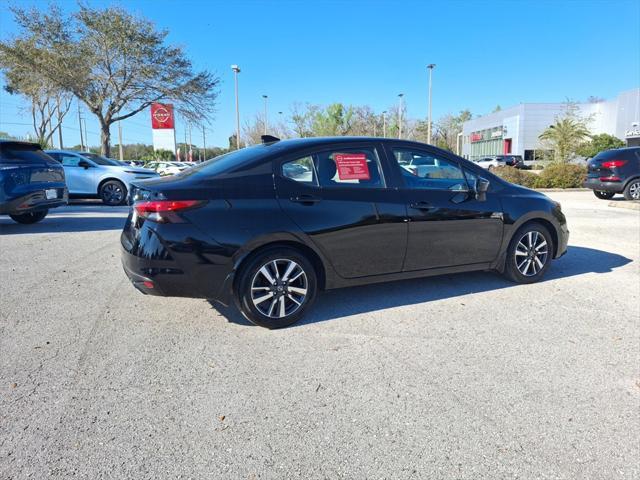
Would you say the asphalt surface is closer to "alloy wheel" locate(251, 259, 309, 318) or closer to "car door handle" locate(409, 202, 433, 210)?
"alloy wheel" locate(251, 259, 309, 318)

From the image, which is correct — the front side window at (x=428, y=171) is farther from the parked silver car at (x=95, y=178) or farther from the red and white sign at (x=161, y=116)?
the red and white sign at (x=161, y=116)

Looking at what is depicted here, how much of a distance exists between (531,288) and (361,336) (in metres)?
2.38

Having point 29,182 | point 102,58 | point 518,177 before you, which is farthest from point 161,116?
point 29,182

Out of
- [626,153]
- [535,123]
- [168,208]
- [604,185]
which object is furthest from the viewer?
[535,123]

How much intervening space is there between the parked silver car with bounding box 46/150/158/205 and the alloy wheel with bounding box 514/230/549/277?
10.8 m

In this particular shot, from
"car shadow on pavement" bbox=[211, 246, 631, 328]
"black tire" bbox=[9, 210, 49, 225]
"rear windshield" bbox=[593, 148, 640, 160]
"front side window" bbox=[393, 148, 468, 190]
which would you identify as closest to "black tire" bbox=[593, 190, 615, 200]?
"rear windshield" bbox=[593, 148, 640, 160]

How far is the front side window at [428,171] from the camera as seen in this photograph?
14.4 feet

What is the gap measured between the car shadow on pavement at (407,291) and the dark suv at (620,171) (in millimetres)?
8699

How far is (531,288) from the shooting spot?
5000mm

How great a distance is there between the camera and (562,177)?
61.1 feet

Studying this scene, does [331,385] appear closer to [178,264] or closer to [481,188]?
[178,264]

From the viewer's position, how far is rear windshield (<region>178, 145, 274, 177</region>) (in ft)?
12.7

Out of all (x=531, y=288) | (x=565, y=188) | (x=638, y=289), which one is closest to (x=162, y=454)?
(x=531, y=288)

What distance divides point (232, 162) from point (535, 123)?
5849 cm
